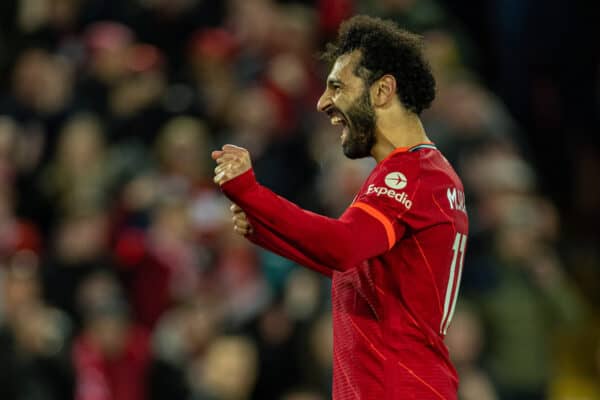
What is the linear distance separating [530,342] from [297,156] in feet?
7.65

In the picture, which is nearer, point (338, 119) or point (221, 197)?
point (338, 119)

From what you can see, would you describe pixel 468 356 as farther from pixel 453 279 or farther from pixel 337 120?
pixel 337 120

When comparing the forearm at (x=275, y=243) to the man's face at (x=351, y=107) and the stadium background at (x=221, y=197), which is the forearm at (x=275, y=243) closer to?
the man's face at (x=351, y=107)

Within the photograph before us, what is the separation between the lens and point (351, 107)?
4.39m

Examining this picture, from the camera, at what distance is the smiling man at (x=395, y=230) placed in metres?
4.30

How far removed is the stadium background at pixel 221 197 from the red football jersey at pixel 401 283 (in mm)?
3195

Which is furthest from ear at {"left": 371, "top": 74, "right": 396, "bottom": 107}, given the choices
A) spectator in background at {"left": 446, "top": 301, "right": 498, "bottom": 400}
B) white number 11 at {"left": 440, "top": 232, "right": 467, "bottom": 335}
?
spectator in background at {"left": 446, "top": 301, "right": 498, "bottom": 400}

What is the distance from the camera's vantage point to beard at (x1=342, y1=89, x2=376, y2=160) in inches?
173

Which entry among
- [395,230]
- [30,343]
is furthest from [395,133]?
[30,343]

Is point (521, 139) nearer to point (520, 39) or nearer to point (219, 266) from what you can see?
point (520, 39)

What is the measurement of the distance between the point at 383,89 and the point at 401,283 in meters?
0.67

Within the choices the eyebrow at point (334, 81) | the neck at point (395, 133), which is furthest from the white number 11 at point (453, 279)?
the eyebrow at point (334, 81)

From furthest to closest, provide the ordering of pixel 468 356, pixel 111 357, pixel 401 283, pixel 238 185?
pixel 111 357, pixel 468 356, pixel 401 283, pixel 238 185

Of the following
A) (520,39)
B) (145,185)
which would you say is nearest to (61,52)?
(145,185)
